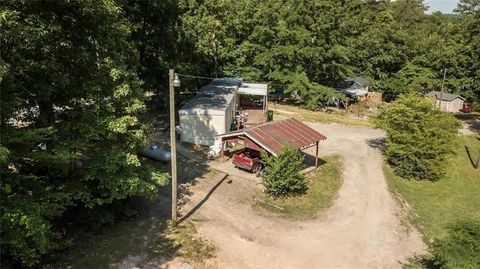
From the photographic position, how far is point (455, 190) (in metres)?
30.3

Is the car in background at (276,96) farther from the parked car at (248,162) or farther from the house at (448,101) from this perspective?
the parked car at (248,162)

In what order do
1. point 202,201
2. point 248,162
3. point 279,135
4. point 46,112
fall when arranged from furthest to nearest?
1. point 279,135
2. point 248,162
3. point 202,201
4. point 46,112

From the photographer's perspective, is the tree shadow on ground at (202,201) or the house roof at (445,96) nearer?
the tree shadow on ground at (202,201)

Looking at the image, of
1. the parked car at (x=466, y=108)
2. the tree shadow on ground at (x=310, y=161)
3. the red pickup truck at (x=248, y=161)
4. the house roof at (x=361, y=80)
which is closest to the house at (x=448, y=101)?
the parked car at (x=466, y=108)

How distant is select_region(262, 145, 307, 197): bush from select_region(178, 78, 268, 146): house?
7995 millimetres

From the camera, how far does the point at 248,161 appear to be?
27438mm

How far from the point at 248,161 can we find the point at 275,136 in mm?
2487

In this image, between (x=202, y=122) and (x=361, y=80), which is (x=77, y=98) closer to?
(x=202, y=122)

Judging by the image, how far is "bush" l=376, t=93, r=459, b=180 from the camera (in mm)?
30906

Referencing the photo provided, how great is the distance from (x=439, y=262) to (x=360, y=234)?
5.34 m

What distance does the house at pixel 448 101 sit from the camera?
60.8 metres

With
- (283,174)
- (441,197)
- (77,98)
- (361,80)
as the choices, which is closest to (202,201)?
(283,174)

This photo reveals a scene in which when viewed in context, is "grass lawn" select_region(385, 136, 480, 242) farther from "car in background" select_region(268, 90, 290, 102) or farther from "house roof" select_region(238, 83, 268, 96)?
"car in background" select_region(268, 90, 290, 102)

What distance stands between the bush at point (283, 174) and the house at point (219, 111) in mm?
7995
